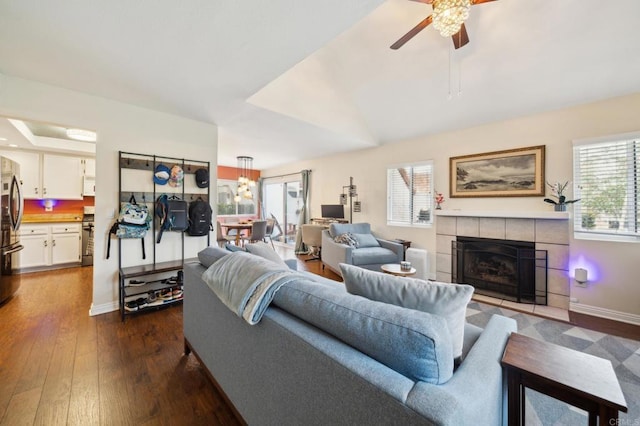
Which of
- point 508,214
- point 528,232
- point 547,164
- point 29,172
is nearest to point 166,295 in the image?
point 29,172

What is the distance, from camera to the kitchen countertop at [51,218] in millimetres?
4551

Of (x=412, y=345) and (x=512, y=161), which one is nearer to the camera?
(x=412, y=345)

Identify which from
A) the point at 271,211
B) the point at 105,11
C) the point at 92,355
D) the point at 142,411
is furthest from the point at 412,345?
the point at 271,211

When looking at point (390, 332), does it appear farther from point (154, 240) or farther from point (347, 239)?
point (347, 239)

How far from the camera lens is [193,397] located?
1.65 metres

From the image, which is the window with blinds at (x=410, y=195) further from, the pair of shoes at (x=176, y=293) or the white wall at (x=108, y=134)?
the pair of shoes at (x=176, y=293)

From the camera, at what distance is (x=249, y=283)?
1.28m

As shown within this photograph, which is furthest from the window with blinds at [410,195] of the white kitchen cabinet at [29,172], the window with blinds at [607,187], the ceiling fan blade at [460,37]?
the white kitchen cabinet at [29,172]

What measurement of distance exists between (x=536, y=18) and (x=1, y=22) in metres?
4.26

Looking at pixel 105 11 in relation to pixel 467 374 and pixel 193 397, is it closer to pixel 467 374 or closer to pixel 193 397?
pixel 193 397

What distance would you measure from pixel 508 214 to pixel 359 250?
2.12 meters

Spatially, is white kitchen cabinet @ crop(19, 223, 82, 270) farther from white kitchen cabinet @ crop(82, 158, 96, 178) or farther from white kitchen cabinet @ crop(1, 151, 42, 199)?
white kitchen cabinet @ crop(82, 158, 96, 178)

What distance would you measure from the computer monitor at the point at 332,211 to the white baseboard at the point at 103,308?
405 cm

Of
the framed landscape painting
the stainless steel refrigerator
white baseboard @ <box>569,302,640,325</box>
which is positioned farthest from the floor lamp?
the stainless steel refrigerator
